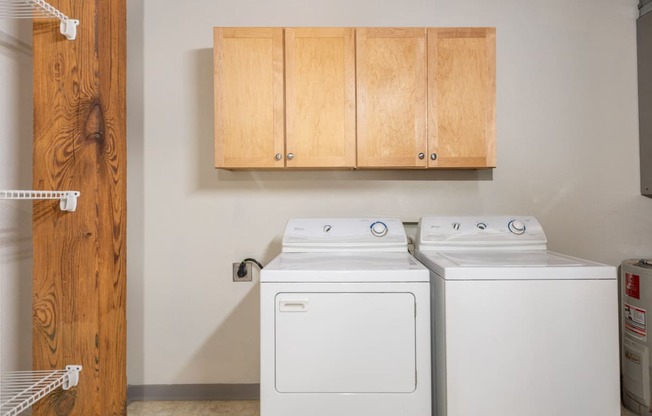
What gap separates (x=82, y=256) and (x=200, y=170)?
2.93 ft

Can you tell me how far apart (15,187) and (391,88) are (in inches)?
70.6

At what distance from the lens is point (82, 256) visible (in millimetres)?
1536

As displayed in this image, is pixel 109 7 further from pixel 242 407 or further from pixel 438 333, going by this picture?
pixel 242 407

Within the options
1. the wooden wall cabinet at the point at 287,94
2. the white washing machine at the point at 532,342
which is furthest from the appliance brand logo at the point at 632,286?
the wooden wall cabinet at the point at 287,94

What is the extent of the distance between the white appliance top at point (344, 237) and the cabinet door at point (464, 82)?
0.60m

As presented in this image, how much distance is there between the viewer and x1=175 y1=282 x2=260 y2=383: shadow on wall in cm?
227

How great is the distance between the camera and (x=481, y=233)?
6.64 feet

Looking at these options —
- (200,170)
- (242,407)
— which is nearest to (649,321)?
(242,407)

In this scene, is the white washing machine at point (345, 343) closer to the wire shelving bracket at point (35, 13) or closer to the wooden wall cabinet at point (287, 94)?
the wooden wall cabinet at point (287, 94)

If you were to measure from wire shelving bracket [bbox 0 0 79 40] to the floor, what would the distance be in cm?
188

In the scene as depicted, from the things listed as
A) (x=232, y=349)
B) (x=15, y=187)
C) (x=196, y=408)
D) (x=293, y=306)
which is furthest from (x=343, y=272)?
(x=15, y=187)

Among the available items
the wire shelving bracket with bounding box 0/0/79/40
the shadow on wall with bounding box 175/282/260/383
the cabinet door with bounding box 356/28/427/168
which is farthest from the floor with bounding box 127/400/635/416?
the wire shelving bracket with bounding box 0/0/79/40

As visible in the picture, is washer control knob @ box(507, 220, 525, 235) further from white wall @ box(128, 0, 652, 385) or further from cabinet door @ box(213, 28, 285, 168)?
cabinet door @ box(213, 28, 285, 168)

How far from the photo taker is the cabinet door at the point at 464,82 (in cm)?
196
